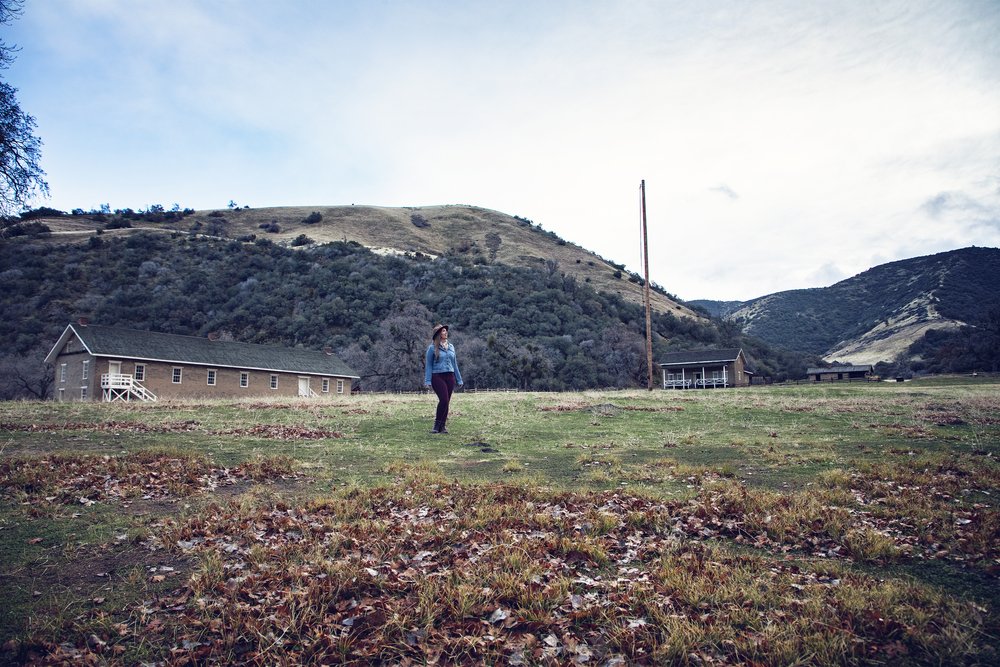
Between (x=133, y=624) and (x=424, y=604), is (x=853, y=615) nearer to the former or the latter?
(x=424, y=604)

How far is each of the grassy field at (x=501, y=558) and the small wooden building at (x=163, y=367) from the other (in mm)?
37626

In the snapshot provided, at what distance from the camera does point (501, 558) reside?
4.59 m

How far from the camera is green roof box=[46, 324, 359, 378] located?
4112 centimetres

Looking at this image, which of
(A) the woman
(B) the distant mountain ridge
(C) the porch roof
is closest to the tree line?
(C) the porch roof

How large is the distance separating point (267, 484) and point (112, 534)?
255 centimetres

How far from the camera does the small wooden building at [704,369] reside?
209ft

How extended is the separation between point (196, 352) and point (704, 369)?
2285 inches

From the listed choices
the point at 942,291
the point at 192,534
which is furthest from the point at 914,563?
the point at 942,291

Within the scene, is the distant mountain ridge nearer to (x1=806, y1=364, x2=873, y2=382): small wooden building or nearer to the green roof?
(x1=806, y1=364, x2=873, y2=382): small wooden building

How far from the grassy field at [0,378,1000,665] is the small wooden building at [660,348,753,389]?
56.9m

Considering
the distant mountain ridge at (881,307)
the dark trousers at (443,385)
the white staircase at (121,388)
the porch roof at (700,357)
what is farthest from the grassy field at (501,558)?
the distant mountain ridge at (881,307)

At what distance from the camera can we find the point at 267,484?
7.73 meters

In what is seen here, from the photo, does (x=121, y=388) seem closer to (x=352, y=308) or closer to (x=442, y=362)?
(x=352, y=308)

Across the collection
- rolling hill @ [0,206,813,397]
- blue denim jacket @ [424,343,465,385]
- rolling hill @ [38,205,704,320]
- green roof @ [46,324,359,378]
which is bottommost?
blue denim jacket @ [424,343,465,385]
